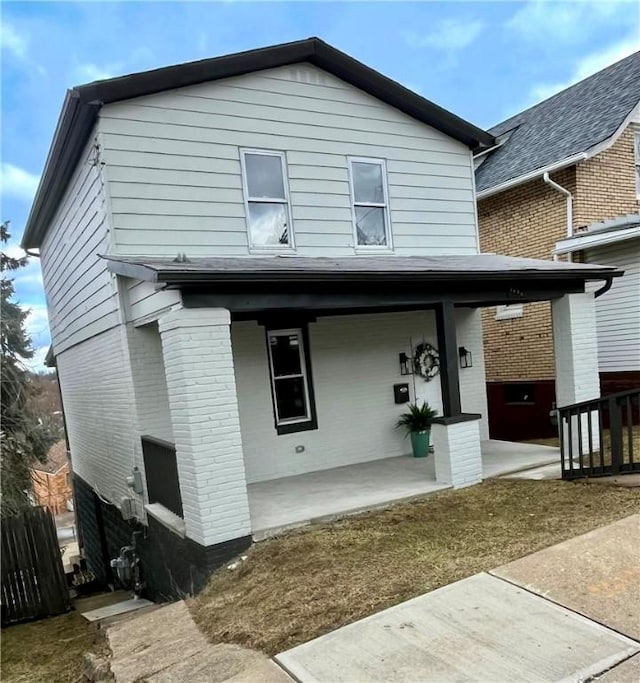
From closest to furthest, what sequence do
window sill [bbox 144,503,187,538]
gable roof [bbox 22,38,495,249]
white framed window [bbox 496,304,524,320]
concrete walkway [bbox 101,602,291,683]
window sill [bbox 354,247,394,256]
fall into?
concrete walkway [bbox 101,602,291,683], window sill [bbox 144,503,187,538], gable roof [bbox 22,38,495,249], window sill [bbox 354,247,394,256], white framed window [bbox 496,304,524,320]

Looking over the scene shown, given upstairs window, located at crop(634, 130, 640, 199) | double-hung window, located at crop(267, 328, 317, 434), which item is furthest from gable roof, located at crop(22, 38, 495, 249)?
upstairs window, located at crop(634, 130, 640, 199)

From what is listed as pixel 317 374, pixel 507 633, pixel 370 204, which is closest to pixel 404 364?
pixel 317 374

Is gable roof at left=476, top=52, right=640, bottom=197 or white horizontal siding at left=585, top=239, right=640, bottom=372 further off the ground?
gable roof at left=476, top=52, right=640, bottom=197

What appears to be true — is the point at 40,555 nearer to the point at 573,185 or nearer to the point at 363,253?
the point at 363,253

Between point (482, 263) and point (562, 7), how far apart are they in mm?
5032

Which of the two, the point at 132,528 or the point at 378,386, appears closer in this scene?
the point at 132,528

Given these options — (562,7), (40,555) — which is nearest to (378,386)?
(40,555)

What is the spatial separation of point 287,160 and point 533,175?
664cm

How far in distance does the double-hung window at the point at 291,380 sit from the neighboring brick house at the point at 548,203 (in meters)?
6.27

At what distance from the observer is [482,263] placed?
7434 mm

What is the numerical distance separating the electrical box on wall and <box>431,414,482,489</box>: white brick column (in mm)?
2206

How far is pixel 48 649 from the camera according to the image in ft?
18.5

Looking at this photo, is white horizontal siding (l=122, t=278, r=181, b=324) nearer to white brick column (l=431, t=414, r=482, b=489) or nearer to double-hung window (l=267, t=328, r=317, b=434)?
double-hung window (l=267, t=328, r=317, b=434)

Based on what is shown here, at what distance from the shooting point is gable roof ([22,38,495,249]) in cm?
607
